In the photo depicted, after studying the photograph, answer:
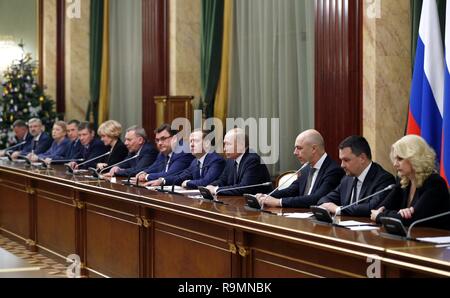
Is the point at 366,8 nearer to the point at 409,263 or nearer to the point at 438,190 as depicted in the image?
the point at 438,190

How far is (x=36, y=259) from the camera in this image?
25.8 ft

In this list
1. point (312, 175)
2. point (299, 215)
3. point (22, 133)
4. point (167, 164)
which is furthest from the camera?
point (22, 133)

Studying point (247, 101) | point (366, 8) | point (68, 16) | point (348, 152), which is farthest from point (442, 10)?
point (68, 16)

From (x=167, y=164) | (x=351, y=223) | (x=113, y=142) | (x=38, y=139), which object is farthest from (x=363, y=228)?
(x=38, y=139)

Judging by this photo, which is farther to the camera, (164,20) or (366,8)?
(164,20)

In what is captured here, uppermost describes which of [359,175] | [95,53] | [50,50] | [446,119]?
[50,50]

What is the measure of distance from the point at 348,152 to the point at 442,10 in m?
1.58

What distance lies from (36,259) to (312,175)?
3267 millimetres

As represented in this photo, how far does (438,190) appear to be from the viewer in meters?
4.36

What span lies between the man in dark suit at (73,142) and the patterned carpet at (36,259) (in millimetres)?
1703

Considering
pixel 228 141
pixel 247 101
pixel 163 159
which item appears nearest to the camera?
pixel 228 141

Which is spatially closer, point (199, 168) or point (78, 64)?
point (199, 168)

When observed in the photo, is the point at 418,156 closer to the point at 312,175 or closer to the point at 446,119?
the point at 446,119

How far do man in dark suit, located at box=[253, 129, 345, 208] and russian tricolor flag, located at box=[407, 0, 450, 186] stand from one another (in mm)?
679
